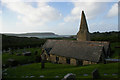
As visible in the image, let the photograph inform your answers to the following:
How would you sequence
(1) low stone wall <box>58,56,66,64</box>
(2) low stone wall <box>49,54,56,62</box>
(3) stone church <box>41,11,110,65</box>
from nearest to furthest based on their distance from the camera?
1. (3) stone church <box>41,11,110,65</box>
2. (1) low stone wall <box>58,56,66,64</box>
3. (2) low stone wall <box>49,54,56,62</box>

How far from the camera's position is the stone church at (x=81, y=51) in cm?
2675

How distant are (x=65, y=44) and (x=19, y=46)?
3652 centimetres

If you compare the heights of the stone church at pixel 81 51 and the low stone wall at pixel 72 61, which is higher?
the stone church at pixel 81 51

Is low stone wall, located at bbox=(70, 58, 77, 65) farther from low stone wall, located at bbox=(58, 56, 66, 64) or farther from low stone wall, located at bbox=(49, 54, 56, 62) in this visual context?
low stone wall, located at bbox=(49, 54, 56, 62)

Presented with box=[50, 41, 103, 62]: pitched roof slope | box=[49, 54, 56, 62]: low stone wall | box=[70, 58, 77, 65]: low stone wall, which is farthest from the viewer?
box=[49, 54, 56, 62]: low stone wall

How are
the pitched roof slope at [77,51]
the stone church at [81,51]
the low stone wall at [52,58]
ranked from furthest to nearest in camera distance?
the low stone wall at [52,58], the stone church at [81,51], the pitched roof slope at [77,51]

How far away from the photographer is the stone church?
26750mm

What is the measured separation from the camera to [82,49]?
99.6 feet

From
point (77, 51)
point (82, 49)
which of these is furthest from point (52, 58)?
point (82, 49)

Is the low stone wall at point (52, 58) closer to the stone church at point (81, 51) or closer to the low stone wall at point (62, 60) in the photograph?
the stone church at point (81, 51)

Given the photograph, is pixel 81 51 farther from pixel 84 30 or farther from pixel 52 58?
pixel 52 58

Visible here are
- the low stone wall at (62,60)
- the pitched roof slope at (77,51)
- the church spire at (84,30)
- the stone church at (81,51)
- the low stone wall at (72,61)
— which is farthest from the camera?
the church spire at (84,30)

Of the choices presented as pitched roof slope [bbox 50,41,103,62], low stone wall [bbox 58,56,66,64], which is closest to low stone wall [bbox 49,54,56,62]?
pitched roof slope [bbox 50,41,103,62]

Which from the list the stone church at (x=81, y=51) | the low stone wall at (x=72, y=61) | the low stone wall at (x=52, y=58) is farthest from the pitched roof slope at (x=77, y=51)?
the low stone wall at (x=52, y=58)
